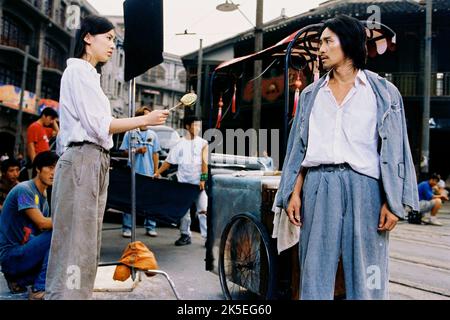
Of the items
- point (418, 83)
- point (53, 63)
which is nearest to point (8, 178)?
point (418, 83)

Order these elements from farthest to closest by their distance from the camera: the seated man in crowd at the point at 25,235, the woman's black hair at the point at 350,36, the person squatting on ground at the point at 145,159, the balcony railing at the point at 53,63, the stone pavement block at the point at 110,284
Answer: the balcony railing at the point at 53,63 < the person squatting on ground at the point at 145,159 < the stone pavement block at the point at 110,284 < the seated man in crowd at the point at 25,235 < the woman's black hair at the point at 350,36

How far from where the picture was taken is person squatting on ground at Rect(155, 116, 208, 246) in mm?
5875

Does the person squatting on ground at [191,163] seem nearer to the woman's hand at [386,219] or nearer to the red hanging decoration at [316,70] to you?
the red hanging decoration at [316,70]

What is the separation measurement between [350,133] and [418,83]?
17191 millimetres

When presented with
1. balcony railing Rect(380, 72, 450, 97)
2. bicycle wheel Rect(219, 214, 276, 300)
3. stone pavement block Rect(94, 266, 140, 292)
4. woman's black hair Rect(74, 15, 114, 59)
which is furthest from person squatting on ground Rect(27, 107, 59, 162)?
balcony railing Rect(380, 72, 450, 97)

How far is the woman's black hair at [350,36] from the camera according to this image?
2094mm

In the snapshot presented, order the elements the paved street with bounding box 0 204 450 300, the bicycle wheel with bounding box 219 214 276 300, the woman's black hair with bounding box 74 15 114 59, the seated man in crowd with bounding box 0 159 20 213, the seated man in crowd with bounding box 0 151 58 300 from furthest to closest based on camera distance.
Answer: the seated man in crowd with bounding box 0 159 20 213 → the paved street with bounding box 0 204 450 300 → the seated man in crowd with bounding box 0 151 58 300 → the bicycle wheel with bounding box 219 214 276 300 → the woman's black hair with bounding box 74 15 114 59

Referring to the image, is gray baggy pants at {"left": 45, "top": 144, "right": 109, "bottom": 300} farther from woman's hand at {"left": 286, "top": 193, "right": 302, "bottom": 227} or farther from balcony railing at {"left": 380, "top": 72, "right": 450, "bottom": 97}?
balcony railing at {"left": 380, "top": 72, "right": 450, "bottom": 97}

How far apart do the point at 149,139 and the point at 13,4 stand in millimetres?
26050

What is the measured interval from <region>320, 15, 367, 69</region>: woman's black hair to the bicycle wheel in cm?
134

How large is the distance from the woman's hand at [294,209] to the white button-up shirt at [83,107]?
3.48ft

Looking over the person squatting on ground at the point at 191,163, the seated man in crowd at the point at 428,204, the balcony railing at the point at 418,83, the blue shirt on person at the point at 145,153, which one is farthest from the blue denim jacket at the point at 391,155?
the balcony railing at the point at 418,83

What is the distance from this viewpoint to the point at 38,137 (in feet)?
18.5

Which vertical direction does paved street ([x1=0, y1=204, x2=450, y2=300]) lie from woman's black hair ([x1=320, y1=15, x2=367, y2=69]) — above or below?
below
